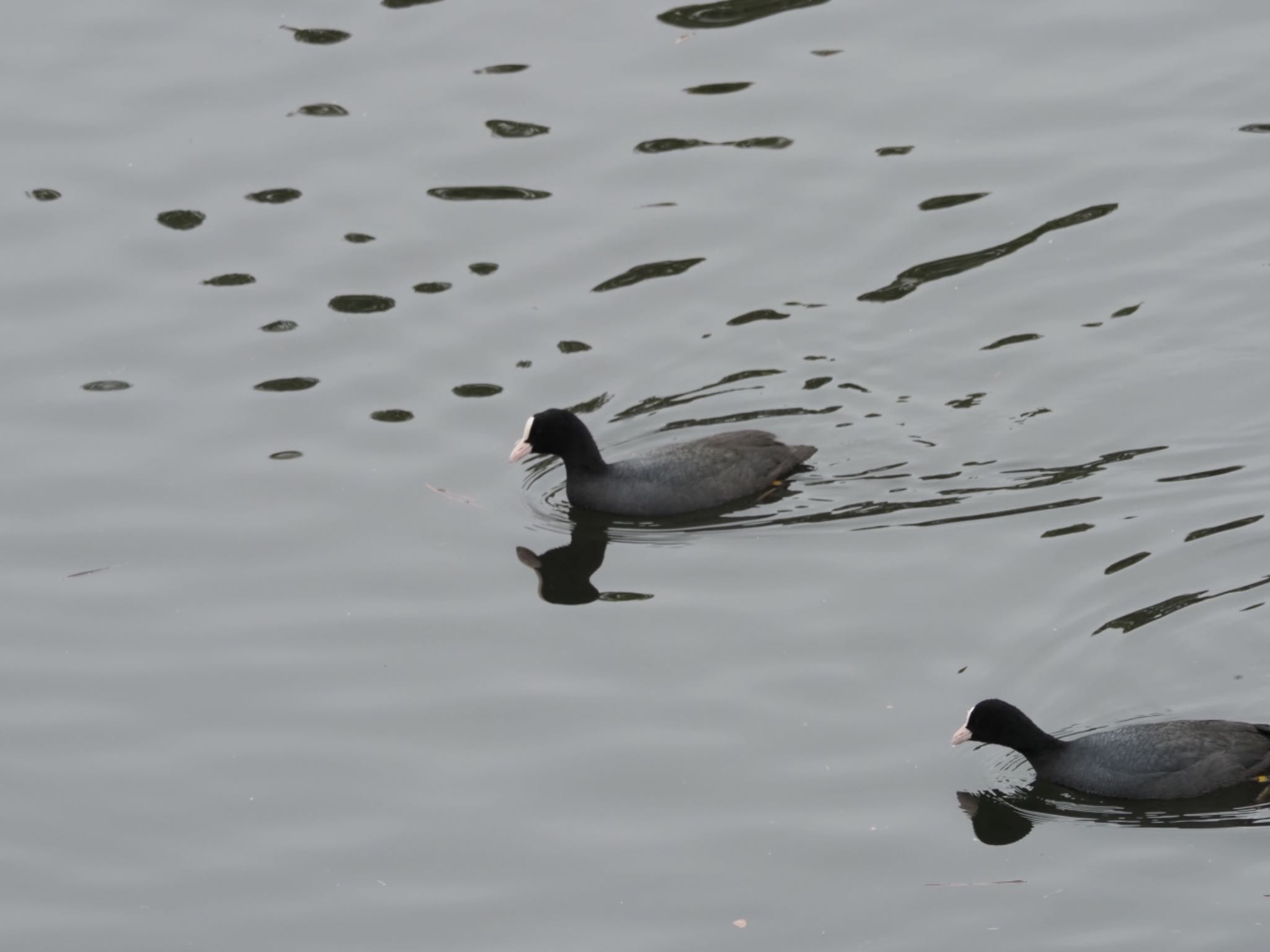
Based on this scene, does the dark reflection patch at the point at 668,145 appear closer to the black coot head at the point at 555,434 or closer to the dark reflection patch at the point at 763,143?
the dark reflection patch at the point at 763,143

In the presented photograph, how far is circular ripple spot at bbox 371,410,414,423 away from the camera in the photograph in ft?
53.2

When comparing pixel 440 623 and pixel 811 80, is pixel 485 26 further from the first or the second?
pixel 440 623

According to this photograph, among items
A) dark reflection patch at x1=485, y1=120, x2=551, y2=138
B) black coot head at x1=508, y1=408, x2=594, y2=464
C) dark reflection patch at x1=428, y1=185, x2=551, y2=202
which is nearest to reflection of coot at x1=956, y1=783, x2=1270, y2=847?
black coot head at x1=508, y1=408, x2=594, y2=464

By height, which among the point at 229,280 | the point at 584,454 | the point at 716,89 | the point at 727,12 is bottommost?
the point at 584,454

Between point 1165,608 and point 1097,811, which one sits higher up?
point 1165,608

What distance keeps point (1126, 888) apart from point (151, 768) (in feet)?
17.9

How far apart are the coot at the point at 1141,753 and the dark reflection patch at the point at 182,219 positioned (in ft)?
29.1

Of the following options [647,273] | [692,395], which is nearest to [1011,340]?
[692,395]

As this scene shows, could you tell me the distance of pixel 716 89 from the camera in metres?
19.8

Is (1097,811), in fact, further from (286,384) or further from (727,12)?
(727,12)

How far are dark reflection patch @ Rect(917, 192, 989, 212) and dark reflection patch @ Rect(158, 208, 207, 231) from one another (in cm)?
587

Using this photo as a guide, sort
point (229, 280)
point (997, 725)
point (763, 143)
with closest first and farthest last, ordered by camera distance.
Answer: point (997, 725) → point (229, 280) → point (763, 143)

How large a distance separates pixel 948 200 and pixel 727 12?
12.4 feet

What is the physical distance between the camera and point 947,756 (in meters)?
12.5
